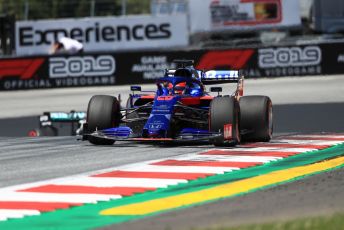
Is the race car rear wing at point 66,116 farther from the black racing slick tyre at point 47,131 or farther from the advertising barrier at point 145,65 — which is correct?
the advertising barrier at point 145,65

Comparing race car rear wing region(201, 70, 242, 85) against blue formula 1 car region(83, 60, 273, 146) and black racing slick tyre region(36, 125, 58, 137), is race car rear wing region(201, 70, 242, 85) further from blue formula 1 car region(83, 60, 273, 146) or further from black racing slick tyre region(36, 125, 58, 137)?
black racing slick tyre region(36, 125, 58, 137)

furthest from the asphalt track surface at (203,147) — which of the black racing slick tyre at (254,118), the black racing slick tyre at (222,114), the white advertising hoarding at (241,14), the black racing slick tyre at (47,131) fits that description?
the white advertising hoarding at (241,14)

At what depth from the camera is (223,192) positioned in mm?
10070

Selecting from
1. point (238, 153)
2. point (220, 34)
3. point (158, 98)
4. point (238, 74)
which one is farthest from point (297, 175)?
point (220, 34)

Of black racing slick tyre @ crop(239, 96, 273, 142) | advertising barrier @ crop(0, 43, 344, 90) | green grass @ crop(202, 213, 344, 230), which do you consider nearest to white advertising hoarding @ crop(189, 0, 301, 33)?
advertising barrier @ crop(0, 43, 344, 90)

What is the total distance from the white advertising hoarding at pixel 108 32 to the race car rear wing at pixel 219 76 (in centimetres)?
2189

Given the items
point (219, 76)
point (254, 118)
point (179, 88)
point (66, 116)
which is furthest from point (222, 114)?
point (66, 116)

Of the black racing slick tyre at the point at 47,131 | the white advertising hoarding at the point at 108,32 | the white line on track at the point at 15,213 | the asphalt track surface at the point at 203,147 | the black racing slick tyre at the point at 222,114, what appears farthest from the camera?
the white advertising hoarding at the point at 108,32

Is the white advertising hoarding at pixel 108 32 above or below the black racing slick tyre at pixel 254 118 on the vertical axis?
above

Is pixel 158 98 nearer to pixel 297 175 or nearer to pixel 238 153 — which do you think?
pixel 238 153

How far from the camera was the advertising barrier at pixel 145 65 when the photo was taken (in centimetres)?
2981

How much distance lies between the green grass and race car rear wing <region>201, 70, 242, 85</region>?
810 cm

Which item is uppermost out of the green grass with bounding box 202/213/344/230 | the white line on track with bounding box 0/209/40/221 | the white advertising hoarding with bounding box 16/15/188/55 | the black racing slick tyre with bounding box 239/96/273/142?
the white advertising hoarding with bounding box 16/15/188/55

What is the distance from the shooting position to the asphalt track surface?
8.73 m
